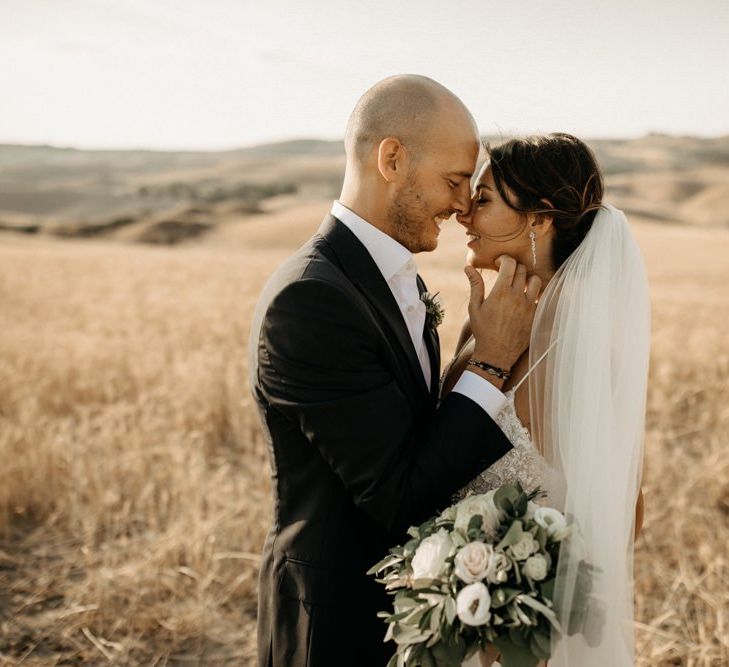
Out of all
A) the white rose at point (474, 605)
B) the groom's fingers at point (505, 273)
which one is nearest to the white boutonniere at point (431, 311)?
the groom's fingers at point (505, 273)

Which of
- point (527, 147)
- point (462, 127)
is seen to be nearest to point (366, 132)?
point (462, 127)

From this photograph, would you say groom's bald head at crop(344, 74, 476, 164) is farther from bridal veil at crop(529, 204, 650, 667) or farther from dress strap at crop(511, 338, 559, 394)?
dress strap at crop(511, 338, 559, 394)

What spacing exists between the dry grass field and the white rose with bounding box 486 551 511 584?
2.33 m

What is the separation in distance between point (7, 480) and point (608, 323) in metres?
4.71

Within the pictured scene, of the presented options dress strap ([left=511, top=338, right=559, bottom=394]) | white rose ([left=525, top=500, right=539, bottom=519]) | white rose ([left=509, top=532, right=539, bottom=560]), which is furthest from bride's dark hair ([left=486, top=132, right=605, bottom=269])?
white rose ([left=509, top=532, right=539, bottom=560])

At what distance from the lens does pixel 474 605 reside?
2.29 m

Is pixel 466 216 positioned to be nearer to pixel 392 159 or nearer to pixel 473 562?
pixel 392 159

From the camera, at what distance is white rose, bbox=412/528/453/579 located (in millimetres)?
2355

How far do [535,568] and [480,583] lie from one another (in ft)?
0.62

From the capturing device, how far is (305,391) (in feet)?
8.70

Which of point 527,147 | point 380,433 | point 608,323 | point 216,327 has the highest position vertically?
point 527,147

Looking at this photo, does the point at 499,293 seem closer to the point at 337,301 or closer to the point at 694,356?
the point at 337,301

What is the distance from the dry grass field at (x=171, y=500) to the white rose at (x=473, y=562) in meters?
2.39

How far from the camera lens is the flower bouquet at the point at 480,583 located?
2.29 metres
